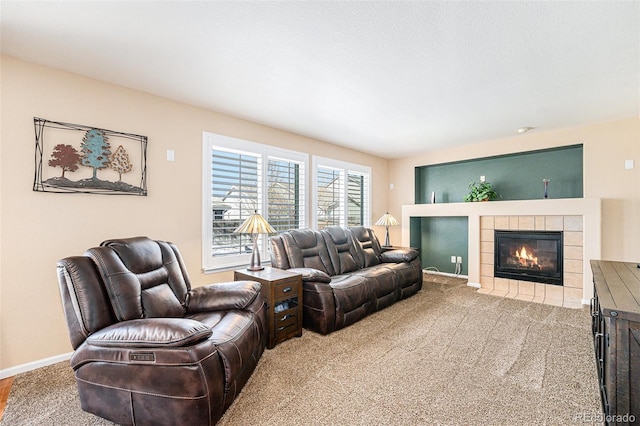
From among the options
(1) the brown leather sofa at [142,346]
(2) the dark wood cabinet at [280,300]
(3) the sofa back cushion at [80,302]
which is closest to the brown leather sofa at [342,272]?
(2) the dark wood cabinet at [280,300]

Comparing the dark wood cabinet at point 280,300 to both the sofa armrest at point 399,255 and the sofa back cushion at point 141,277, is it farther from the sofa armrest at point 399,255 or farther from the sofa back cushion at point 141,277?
the sofa armrest at point 399,255

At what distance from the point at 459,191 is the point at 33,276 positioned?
6218 mm

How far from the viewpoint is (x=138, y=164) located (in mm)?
3027

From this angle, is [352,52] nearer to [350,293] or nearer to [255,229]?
[255,229]

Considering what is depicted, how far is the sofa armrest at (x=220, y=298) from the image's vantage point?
7.76 ft

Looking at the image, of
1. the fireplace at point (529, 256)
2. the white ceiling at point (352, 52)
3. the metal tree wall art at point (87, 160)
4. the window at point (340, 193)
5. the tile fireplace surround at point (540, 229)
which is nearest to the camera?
the white ceiling at point (352, 52)

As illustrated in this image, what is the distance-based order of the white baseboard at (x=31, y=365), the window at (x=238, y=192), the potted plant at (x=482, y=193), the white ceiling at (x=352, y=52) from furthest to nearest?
the potted plant at (x=482, y=193) → the window at (x=238, y=192) → the white baseboard at (x=31, y=365) → the white ceiling at (x=352, y=52)

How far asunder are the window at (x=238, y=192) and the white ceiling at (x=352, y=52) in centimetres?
52

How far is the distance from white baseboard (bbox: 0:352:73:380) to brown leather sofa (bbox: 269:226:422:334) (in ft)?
6.74

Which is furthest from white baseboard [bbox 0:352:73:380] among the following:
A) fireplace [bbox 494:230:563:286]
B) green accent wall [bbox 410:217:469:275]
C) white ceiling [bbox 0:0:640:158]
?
fireplace [bbox 494:230:563:286]

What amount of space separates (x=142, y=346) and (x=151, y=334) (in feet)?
0.24

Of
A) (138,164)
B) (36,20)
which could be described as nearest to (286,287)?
(138,164)

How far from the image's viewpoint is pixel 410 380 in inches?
87.5

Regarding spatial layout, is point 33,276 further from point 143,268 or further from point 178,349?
point 178,349
